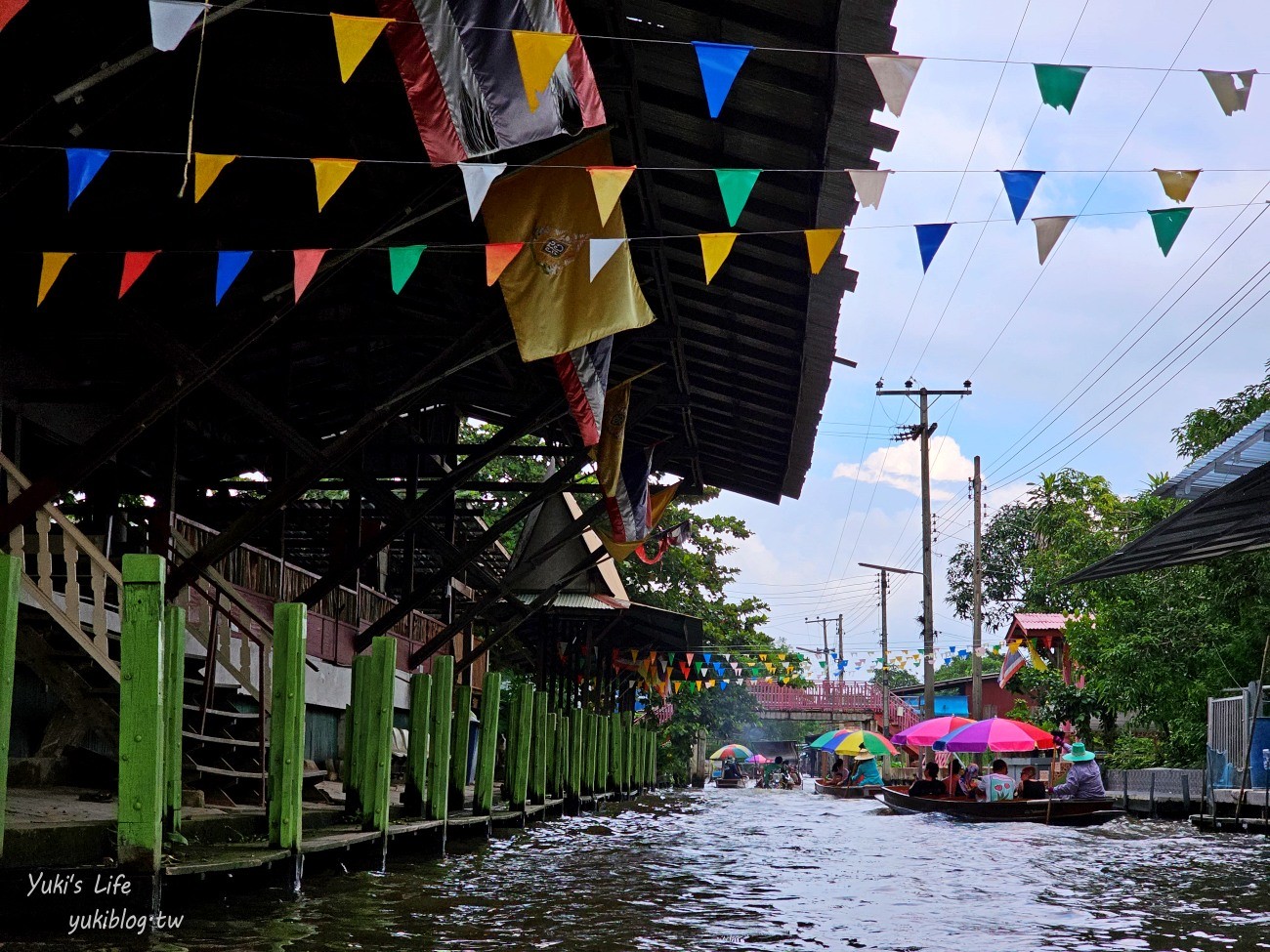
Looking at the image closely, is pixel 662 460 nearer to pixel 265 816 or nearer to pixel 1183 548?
pixel 1183 548

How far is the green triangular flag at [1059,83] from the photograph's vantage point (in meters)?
6.88

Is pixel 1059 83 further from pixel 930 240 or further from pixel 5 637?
pixel 5 637

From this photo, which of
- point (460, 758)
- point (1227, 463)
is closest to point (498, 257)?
point (460, 758)

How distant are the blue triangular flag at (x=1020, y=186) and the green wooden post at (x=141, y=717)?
5275mm

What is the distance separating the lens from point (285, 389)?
13.2 metres

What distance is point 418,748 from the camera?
493 inches

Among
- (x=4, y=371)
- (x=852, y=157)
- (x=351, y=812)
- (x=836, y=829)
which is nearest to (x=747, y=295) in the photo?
(x=852, y=157)

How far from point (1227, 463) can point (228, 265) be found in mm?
10587

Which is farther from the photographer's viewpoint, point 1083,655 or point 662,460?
point 1083,655

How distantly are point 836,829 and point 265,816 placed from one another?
14.4 m

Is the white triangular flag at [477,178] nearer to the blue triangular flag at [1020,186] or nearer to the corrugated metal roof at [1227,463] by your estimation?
the blue triangular flag at [1020,186]

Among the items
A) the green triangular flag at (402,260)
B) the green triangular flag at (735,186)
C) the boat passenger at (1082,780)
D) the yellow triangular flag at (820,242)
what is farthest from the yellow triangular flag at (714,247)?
the boat passenger at (1082,780)

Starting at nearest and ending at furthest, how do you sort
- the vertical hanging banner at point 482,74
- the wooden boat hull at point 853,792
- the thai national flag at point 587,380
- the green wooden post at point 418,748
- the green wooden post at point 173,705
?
the vertical hanging banner at point 482,74, the green wooden post at point 173,705, the thai national flag at point 587,380, the green wooden post at point 418,748, the wooden boat hull at point 853,792

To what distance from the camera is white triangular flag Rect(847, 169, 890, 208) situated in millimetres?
7711
